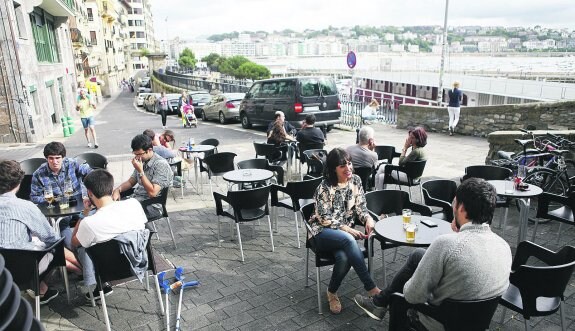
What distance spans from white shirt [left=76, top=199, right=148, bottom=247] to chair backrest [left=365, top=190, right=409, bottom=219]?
2.44 metres

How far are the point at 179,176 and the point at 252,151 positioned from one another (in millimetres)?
3878

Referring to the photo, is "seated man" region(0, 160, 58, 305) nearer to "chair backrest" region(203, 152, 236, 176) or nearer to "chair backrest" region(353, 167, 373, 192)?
"chair backrest" region(203, 152, 236, 176)

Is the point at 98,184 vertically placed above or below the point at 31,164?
above

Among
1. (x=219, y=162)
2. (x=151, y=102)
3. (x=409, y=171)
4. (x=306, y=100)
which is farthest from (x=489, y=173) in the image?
(x=151, y=102)

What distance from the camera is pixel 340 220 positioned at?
3979mm

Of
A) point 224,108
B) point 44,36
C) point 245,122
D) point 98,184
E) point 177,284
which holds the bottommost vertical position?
point 245,122

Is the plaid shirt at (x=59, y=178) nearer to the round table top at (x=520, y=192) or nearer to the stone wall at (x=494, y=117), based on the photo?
the round table top at (x=520, y=192)

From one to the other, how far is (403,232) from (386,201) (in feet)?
2.94

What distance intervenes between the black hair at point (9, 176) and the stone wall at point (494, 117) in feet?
36.1

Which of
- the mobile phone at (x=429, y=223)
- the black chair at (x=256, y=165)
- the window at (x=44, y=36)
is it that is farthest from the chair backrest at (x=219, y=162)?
the window at (x=44, y=36)

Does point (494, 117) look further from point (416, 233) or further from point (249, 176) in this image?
point (416, 233)

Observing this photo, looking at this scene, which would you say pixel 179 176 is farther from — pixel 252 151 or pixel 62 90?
pixel 62 90

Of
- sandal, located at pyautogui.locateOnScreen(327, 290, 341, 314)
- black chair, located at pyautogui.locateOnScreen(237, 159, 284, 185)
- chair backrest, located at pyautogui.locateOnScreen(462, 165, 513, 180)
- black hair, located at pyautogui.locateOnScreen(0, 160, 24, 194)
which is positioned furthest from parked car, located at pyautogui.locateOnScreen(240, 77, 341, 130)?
black hair, located at pyautogui.locateOnScreen(0, 160, 24, 194)

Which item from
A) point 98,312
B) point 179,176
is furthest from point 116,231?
point 179,176
